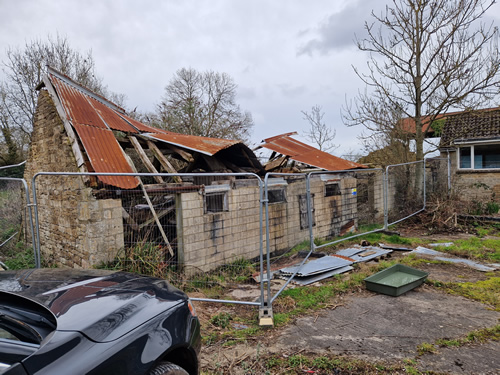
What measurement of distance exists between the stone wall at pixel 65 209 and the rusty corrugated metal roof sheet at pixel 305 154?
5926mm

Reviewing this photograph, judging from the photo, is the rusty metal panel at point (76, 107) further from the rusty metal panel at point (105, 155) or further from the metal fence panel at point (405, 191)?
the metal fence panel at point (405, 191)

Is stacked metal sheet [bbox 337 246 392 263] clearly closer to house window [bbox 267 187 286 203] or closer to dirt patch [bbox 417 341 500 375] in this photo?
house window [bbox 267 187 286 203]

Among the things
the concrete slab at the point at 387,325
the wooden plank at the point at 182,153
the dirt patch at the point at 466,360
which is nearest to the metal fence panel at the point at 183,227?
the concrete slab at the point at 387,325

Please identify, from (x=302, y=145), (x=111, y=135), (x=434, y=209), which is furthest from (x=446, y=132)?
(x=111, y=135)

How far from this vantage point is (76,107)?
25.7 feet

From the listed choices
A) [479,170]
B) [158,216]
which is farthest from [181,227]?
[479,170]

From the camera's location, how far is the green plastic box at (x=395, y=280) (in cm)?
487

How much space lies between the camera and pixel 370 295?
16.3 ft

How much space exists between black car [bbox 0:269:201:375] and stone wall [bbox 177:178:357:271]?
3.73 metres

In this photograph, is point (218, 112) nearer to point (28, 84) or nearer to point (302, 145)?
point (28, 84)

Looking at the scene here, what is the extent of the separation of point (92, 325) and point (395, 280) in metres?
5.31

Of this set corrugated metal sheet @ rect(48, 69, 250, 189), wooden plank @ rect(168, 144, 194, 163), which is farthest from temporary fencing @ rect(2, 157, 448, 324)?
wooden plank @ rect(168, 144, 194, 163)

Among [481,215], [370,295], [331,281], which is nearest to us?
[370,295]

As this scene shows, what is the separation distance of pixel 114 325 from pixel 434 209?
11.0 m
